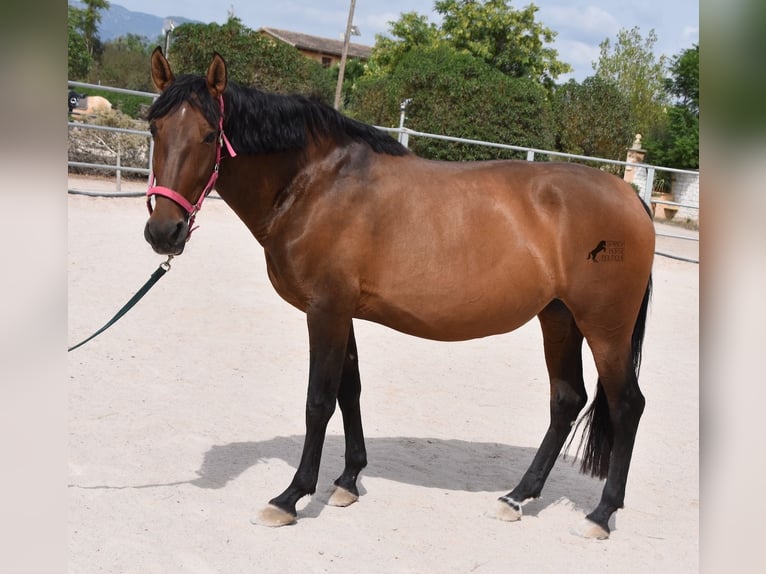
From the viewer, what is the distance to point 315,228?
3266 millimetres

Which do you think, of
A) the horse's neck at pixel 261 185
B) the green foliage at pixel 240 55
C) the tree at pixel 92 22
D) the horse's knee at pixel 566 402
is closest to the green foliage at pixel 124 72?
the tree at pixel 92 22

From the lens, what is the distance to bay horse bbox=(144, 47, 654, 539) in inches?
128

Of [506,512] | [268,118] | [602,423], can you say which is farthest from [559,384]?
[268,118]

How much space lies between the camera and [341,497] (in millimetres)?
3609

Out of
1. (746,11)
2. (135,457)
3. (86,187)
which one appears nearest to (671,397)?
(135,457)

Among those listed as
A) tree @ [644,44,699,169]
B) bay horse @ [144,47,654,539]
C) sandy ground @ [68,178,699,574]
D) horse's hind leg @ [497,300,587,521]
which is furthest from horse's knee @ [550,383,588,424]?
tree @ [644,44,699,169]

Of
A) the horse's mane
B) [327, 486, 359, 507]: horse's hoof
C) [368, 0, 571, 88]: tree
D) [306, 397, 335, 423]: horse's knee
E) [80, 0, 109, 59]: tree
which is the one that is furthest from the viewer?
[80, 0, 109, 59]: tree

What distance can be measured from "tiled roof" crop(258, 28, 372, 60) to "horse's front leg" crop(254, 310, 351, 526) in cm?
6327

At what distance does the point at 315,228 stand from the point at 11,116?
241 cm

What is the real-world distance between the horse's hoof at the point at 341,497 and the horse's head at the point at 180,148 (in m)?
1.44

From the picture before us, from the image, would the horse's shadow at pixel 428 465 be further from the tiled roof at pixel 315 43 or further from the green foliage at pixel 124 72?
the tiled roof at pixel 315 43

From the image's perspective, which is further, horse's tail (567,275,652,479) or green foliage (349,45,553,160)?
green foliage (349,45,553,160)

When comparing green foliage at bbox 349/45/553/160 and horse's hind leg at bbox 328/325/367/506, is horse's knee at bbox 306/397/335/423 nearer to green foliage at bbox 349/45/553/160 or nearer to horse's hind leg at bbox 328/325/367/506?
Answer: horse's hind leg at bbox 328/325/367/506

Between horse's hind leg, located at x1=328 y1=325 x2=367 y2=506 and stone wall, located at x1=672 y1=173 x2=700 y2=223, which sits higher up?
stone wall, located at x1=672 y1=173 x2=700 y2=223
